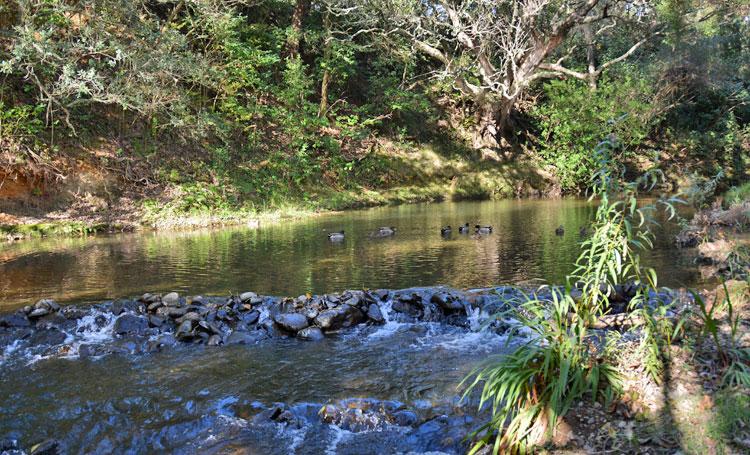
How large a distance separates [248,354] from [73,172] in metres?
13.1

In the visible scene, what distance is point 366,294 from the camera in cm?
782

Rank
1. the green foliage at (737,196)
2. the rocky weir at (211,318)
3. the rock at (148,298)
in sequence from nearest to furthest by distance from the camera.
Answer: the rocky weir at (211,318), the rock at (148,298), the green foliage at (737,196)

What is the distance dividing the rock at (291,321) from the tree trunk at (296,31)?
18331mm

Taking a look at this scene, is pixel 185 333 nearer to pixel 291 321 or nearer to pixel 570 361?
pixel 291 321

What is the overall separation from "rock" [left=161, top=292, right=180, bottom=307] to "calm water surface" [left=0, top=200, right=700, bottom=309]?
82 centimetres

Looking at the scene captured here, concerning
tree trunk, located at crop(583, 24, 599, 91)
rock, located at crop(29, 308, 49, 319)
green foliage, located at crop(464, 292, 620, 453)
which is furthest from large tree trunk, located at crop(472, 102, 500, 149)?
green foliage, located at crop(464, 292, 620, 453)

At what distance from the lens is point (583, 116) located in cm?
2677

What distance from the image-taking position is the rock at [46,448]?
14.0 feet

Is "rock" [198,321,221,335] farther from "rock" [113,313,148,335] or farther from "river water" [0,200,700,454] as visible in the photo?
"rock" [113,313,148,335]

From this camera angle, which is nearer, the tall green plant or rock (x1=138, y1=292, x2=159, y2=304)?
the tall green plant

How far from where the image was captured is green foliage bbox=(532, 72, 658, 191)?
26172 mm

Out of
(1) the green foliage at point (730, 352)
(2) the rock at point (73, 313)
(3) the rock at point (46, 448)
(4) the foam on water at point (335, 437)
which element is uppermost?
(1) the green foliage at point (730, 352)

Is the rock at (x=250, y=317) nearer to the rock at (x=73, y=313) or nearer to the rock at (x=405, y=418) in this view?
the rock at (x=73, y=313)

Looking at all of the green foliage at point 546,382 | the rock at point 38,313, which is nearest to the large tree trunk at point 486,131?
the rock at point 38,313
